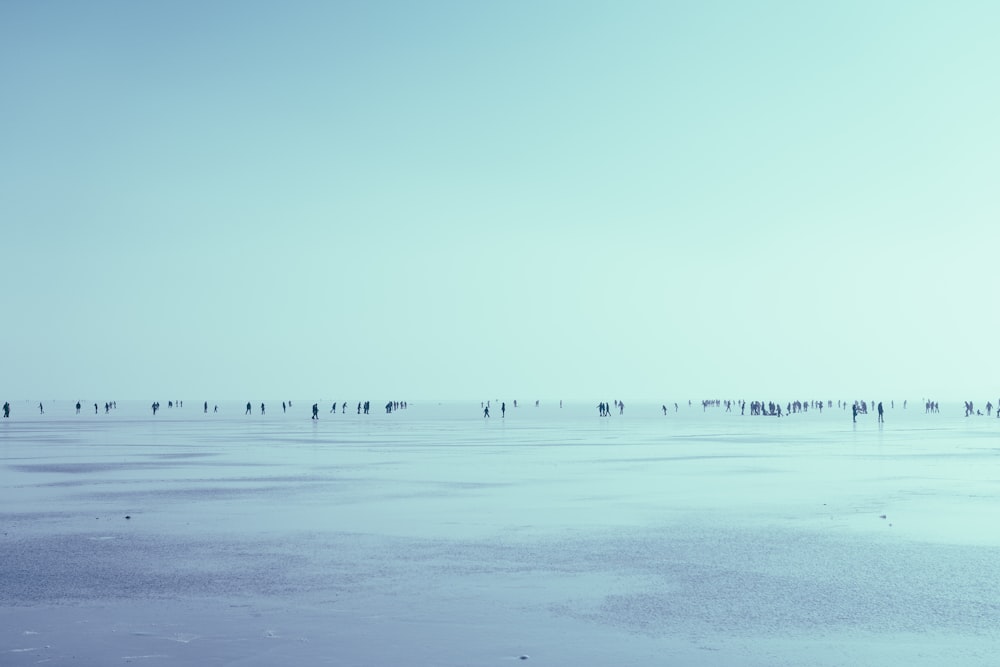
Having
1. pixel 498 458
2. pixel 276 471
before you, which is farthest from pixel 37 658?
pixel 498 458

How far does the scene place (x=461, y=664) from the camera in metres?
8.26

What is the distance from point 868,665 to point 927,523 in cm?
943

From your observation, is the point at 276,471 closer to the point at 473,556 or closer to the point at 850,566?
the point at 473,556

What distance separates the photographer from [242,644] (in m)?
8.88

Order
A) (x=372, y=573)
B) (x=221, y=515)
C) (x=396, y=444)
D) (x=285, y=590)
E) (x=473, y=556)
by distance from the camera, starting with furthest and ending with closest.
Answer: (x=396, y=444)
(x=221, y=515)
(x=473, y=556)
(x=372, y=573)
(x=285, y=590)

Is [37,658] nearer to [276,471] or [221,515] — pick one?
[221,515]

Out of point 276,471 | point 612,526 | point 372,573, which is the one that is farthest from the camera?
point 276,471

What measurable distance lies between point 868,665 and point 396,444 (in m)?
34.6

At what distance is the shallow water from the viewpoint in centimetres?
895

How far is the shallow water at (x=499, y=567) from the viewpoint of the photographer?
895 centimetres

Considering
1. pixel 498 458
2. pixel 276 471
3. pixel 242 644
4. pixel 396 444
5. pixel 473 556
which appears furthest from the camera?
pixel 396 444

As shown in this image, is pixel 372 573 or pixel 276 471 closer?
pixel 372 573

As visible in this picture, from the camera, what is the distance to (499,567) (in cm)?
1274

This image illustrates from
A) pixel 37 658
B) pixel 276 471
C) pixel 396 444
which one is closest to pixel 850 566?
pixel 37 658
